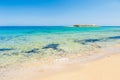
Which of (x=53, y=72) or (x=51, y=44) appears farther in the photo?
(x=51, y=44)

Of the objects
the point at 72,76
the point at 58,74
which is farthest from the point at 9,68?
the point at 72,76

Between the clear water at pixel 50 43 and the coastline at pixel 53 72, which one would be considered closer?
the coastline at pixel 53 72

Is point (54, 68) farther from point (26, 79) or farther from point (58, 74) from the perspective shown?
point (26, 79)

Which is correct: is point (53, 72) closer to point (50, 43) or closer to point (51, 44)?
point (51, 44)

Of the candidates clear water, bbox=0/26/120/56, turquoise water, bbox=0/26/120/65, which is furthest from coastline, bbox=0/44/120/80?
clear water, bbox=0/26/120/56

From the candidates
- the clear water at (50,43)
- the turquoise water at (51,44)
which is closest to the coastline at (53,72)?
the turquoise water at (51,44)

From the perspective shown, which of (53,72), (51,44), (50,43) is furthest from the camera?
(50,43)

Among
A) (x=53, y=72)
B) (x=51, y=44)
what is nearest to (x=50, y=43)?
(x=51, y=44)

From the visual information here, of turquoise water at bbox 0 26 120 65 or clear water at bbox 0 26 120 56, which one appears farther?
clear water at bbox 0 26 120 56

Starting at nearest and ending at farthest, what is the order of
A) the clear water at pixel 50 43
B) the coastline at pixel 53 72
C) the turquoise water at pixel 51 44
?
the coastline at pixel 53 72, the turquoise water at pixel 51 44, the clear water at pixel 50 43

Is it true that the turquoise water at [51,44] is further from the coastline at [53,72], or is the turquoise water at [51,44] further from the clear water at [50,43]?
the coastline at [53,72]

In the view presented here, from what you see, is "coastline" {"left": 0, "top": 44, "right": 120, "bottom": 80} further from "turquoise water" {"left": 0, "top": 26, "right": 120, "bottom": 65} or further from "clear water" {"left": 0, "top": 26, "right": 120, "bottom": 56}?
"clear water" {"left": 0, "top": 26, "right": 120, "bottom": 56}

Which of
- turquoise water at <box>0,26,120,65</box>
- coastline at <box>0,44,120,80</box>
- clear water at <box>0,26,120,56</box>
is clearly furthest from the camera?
clear water at <box>0,26,120,56</box>

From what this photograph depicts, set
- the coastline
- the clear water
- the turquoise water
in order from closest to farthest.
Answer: the coastline < the turquoise water < the clear water
